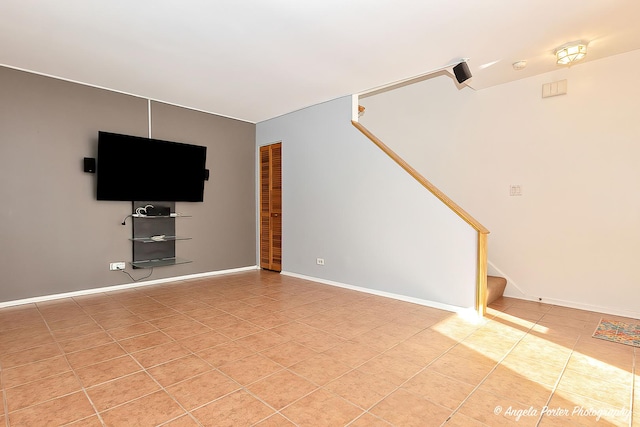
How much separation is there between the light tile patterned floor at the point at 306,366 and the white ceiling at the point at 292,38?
278 cm

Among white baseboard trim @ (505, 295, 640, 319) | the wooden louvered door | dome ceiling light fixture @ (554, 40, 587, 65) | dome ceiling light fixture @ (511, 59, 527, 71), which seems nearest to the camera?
dome ceiling light fixture @ (554, 40, 587, 65)

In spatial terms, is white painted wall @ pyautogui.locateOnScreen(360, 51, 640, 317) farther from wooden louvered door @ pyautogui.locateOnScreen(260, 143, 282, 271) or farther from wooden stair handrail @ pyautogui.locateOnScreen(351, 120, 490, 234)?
wooden louvered door @ pyautogui.locateOnScreen(260, 143, 282, 271)

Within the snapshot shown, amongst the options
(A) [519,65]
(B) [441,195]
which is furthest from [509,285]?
(A) [519,65]

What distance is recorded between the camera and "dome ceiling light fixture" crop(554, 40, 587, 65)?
3.22 metres

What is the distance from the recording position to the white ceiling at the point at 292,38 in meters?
2.62

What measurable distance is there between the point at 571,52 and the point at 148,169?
531 centimetres

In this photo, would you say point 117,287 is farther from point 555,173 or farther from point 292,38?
point 555,173

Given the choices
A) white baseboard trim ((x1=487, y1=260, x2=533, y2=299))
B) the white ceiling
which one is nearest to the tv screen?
the white ceiling

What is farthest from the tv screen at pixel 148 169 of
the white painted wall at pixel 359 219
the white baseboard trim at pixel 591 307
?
→ the white baseboard trim at pixel 591 307

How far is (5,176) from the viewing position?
378 cm

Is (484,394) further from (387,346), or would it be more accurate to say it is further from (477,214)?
(477,214)

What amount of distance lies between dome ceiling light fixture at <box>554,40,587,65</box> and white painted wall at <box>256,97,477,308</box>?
1.93 m

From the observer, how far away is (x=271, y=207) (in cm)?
600

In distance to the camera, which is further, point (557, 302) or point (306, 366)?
point (557, 302)
